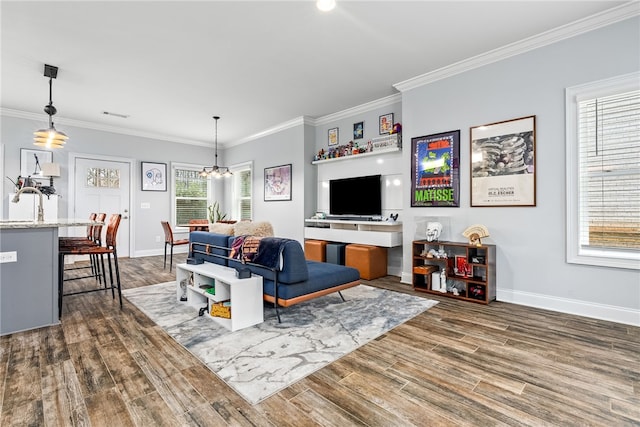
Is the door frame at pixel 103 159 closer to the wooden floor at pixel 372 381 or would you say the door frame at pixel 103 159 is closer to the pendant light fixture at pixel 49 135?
the pendant light fixture at pixel 49 135

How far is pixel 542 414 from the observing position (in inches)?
61.7

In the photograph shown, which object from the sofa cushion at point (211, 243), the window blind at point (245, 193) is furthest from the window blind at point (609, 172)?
the window blind at point (245, 193)

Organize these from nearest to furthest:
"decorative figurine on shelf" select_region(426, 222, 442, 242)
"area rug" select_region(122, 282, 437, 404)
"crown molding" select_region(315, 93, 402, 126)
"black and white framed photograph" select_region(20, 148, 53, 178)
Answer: "area rug" select_region(122, 282, 437, 404)
"decorative figurine on shelf" select_region(426, 222, 442, 242)
"crown molding" select_region(315, 93, 402, 126)
"black and white framed photograph" select_region(20, 148, 53, 178)

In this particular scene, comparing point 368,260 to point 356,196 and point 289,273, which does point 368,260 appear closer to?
point 356,196

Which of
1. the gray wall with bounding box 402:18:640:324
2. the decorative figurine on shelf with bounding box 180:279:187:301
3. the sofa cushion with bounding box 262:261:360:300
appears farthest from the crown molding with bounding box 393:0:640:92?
the decorative figurine on shelf with bounding box 180:279:187:301

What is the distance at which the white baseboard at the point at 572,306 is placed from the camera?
8.95 feet

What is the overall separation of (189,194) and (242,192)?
128cm

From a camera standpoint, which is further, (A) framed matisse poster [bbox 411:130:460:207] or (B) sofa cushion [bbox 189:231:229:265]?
(A) framed matisse poster [bbox 411:130:460:207]

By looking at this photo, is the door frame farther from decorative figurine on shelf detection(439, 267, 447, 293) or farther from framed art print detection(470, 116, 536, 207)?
framed art print detection(470, 116, 536, 207)

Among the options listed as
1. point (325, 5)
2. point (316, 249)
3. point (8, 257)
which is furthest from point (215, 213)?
point (325, 5)

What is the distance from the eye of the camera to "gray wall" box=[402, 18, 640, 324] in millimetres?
2789

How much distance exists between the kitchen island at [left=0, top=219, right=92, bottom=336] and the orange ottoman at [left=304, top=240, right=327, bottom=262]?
3268mm

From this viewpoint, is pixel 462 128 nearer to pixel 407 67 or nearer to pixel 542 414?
pixel 407 67

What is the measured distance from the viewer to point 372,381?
6.11 ft
